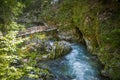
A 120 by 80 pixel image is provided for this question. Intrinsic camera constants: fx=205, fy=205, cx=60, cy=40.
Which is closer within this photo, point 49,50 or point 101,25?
point 101,25

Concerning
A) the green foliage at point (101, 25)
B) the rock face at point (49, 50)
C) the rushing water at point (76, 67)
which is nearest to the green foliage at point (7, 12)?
the rock face at point (49, 50)

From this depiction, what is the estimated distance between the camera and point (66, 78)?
9742 millimetres

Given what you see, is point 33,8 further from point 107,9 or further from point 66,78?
point 66,78

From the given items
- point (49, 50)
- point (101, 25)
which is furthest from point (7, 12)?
point (101, 25)

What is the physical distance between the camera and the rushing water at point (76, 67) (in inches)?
391

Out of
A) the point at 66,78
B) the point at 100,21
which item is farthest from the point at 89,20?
the point at 66,78

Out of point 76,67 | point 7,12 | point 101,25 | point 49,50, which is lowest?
point 76,67

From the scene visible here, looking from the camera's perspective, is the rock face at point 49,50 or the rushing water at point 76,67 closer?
the rushing water at point 76,67

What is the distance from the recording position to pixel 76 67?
1088 centimetres

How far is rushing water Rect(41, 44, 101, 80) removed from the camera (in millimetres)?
9922

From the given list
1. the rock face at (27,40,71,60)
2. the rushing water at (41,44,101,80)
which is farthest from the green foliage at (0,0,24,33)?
the rushing water at (41,44,101,80)

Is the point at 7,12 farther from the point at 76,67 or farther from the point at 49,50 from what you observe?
the point at 76,67

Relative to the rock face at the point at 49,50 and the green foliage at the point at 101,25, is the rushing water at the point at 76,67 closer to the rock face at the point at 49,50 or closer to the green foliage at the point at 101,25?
the rock face at the point at 49,50

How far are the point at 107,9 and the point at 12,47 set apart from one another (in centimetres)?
929
